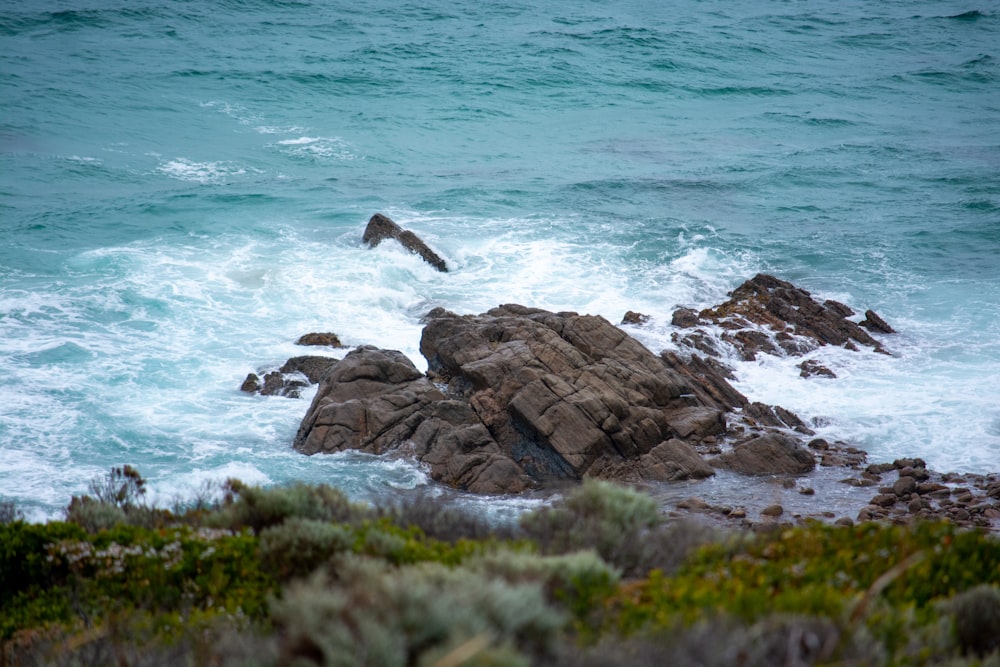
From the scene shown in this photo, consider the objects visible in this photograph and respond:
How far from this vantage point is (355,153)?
33.8m

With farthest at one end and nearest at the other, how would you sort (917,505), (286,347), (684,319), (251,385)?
(684,319) < (286,347) < (251,385) < (917,505)

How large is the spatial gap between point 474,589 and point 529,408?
9276 millimetres

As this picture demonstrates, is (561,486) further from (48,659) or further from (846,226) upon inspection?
(846,226)

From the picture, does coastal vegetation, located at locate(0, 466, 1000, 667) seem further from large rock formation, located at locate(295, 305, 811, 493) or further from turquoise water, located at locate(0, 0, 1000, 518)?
large rock formation, located at locate(295, 305, 811, 493)

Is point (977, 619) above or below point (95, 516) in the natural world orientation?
above

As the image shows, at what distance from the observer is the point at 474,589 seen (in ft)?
14.6

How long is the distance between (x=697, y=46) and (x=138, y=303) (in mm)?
42547

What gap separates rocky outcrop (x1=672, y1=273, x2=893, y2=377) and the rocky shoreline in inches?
68.4

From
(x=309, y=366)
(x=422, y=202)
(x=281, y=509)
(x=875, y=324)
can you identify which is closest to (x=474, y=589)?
(x=281, y=509)

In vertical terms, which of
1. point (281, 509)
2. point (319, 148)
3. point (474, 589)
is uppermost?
point (474, 589)

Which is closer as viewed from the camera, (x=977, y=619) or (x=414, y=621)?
(x=414, y=621)

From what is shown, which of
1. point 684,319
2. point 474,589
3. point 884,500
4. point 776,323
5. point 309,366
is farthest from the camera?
point 776,323

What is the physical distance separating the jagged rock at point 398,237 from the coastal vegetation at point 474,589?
1623cm

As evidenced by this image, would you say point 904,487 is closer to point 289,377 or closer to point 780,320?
point 780,320
